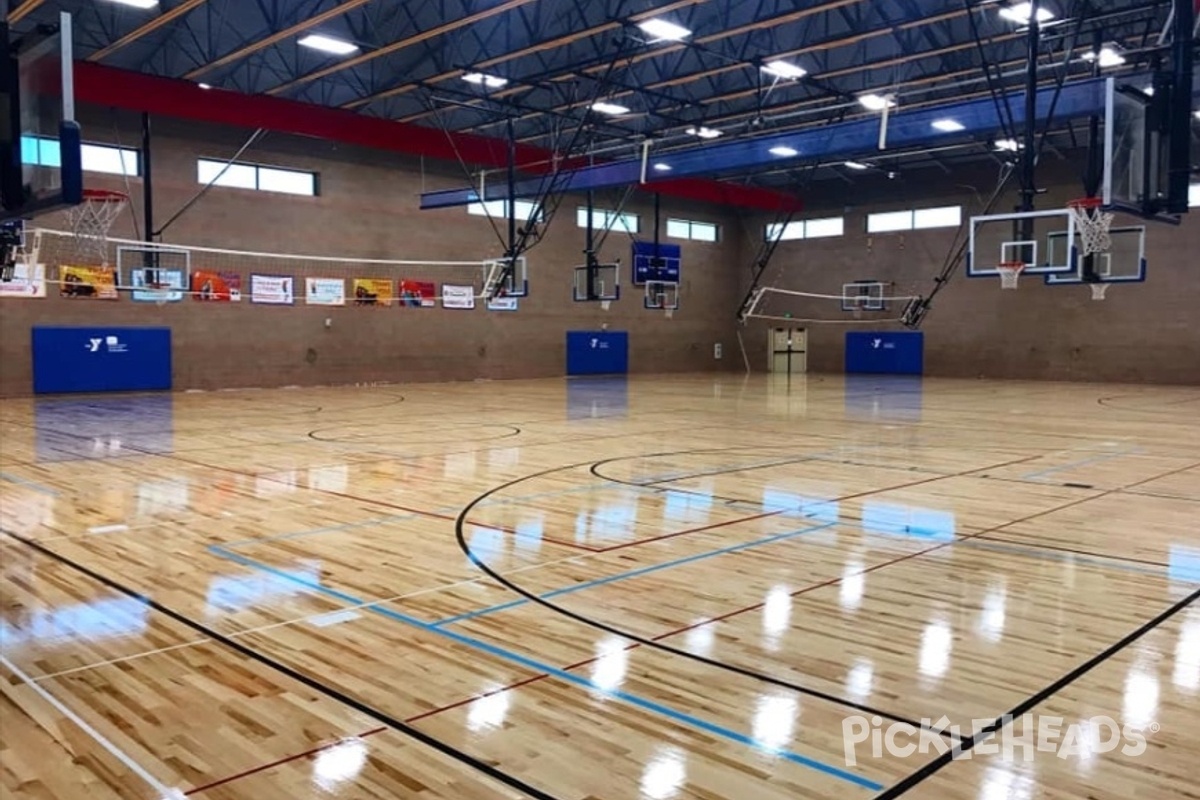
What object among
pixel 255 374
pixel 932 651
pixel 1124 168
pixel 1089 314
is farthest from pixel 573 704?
pixel 1089 314

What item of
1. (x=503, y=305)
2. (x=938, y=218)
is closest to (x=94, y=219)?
(x=503, y=305)

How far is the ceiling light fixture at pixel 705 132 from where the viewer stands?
2400cm

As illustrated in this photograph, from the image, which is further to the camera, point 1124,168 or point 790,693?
point 1124,168

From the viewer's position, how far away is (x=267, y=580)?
229 inches

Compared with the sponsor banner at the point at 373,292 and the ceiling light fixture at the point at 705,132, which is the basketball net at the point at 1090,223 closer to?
the ceiling light fixture at the point at 705,132

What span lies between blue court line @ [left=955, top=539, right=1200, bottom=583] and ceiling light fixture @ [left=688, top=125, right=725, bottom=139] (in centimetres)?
1831

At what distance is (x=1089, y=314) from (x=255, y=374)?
23564 millimetres

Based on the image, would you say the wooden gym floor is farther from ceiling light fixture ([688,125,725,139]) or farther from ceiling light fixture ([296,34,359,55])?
ceiling light fixture ([688,125,725,139])

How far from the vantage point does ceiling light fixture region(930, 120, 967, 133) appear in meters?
15.7

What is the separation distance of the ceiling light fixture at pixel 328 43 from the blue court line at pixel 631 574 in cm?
1411

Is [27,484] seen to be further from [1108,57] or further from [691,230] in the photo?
[691,230]

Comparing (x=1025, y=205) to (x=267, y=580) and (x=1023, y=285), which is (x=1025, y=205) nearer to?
(x=267, y=580)

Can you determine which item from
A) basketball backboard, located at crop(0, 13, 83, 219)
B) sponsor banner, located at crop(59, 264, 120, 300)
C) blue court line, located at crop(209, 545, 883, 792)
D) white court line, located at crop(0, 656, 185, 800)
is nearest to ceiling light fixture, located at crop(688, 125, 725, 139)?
sponsor banner, located at crop(59, 264, 120, 300)

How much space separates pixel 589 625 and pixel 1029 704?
208 centimetres
